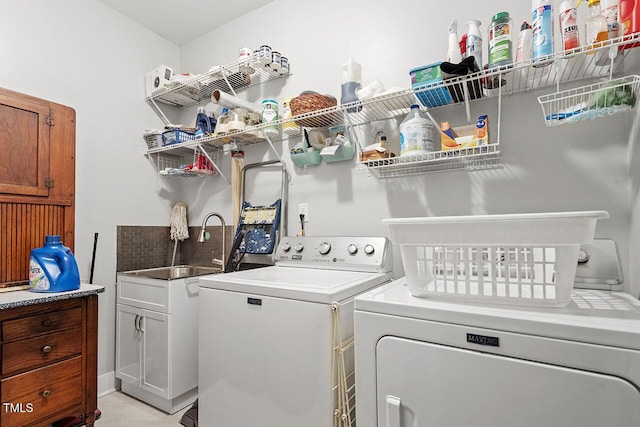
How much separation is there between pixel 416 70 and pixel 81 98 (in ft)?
7.81

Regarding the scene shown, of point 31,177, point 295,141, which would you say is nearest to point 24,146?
point 31,177

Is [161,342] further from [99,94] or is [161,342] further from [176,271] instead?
[99,94]

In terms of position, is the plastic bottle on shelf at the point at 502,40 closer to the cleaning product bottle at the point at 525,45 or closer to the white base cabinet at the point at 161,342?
the cleaning product bottle at the point at 525,45

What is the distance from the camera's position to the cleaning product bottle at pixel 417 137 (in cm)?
166

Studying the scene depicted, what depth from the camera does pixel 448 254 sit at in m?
1.15

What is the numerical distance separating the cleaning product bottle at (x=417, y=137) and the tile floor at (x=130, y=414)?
213cm

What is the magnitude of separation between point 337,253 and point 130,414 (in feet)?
5.71

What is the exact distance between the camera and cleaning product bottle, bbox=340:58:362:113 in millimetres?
1927

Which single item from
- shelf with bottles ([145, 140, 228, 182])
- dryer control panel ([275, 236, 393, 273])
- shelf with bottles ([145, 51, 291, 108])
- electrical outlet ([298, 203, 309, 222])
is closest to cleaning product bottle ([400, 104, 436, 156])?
dryer control panel ([275, 236, 393, 273])

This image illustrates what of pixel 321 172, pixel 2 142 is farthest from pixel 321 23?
pixel 2 142

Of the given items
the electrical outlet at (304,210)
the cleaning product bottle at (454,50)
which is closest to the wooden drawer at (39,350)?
the electrical outlet at (304,210)

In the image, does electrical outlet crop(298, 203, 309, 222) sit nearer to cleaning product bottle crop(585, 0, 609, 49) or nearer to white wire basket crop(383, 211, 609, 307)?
white wire basket crop(383, 211, 609, 307)

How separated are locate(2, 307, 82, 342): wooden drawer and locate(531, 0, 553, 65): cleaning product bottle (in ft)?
8.35

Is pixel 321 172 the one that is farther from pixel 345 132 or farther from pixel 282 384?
pixel 282 384
